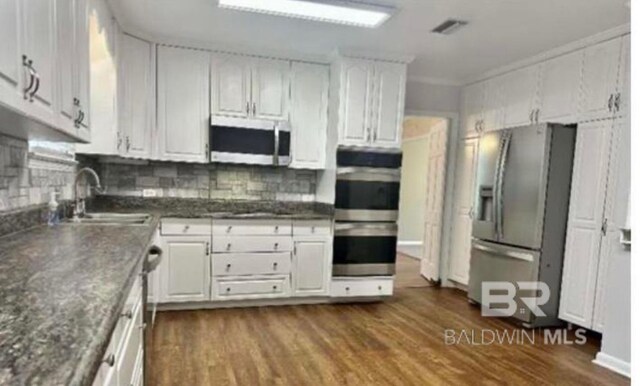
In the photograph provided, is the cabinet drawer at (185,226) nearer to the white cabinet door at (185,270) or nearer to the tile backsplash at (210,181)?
the white cabinet door at (185,270)

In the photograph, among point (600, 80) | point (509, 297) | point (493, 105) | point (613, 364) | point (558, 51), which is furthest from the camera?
point (493, 105)

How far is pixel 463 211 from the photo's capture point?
4.67 meters

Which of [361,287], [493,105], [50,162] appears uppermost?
[493,105]

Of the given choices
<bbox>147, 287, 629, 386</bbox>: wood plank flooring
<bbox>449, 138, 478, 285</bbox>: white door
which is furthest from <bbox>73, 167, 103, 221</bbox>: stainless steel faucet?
<bbox>449, 138, 478, 285</bbox>: white door

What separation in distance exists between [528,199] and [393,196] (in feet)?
4.04

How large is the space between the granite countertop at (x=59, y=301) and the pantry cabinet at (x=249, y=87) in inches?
89.1

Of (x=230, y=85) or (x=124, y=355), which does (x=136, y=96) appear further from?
(x=124, y=355)

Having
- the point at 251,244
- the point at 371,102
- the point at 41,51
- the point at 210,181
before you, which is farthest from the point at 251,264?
the point at 41,51

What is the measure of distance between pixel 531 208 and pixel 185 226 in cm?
307

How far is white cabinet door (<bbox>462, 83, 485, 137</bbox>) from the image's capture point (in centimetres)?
454

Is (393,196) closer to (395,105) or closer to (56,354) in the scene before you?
(395,105)

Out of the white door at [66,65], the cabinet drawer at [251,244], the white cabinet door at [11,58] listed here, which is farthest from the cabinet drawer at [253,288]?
the white cabinet door at [11,58]

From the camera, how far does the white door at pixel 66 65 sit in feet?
5.10

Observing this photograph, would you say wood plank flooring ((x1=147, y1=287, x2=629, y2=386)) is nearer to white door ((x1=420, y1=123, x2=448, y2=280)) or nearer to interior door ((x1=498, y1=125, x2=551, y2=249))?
interior door ((x1=498, y1=125, x2=551, y2=249))
